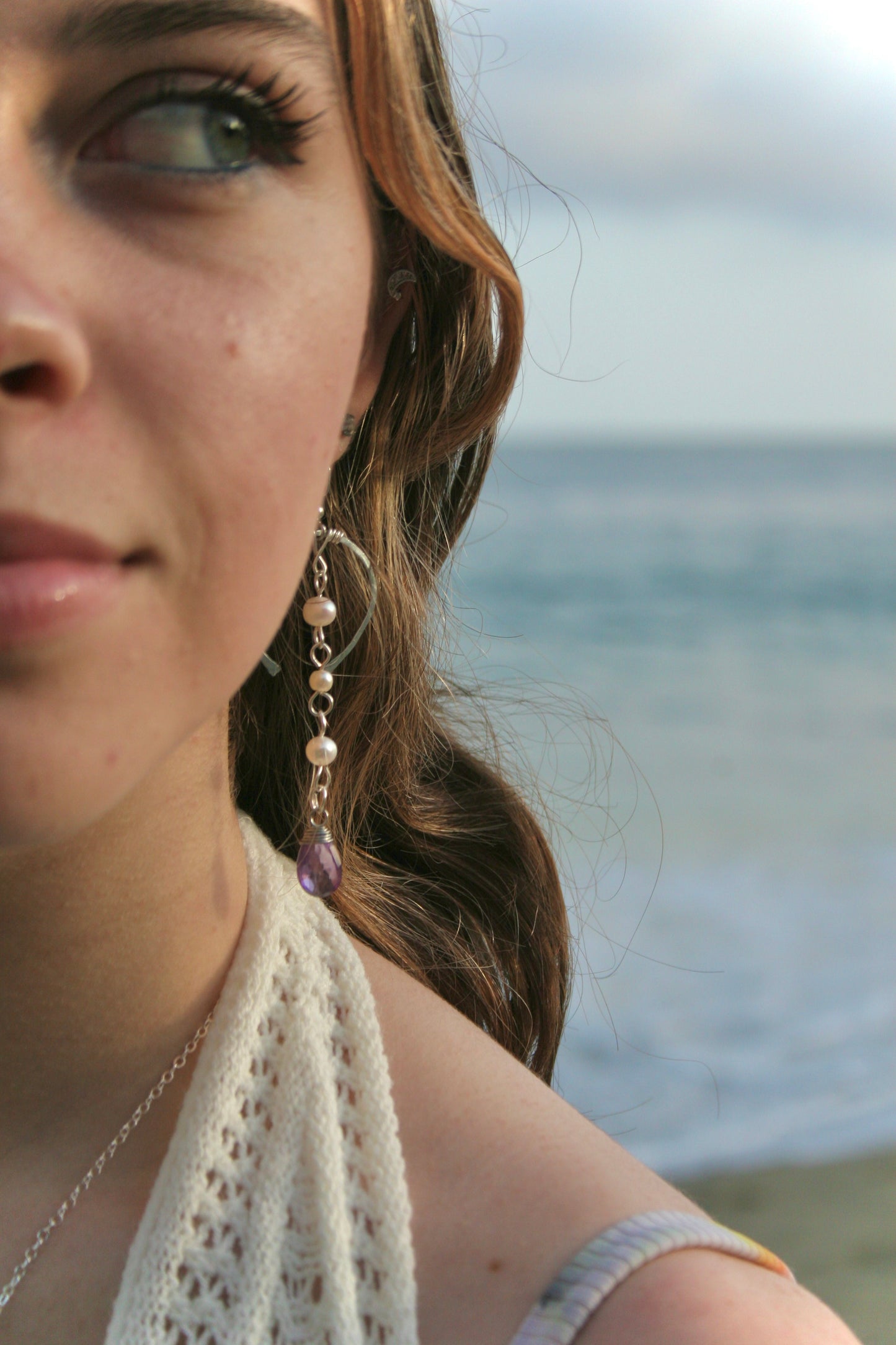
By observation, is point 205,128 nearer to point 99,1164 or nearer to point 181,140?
point 181,140

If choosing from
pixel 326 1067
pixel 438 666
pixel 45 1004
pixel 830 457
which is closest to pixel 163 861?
pixel 45 1004

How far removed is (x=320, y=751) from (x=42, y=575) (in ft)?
2.60

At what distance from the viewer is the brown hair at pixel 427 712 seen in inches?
76.8

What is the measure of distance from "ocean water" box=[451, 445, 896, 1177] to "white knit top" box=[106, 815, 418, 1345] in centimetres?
87

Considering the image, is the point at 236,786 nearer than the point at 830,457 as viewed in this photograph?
Yes

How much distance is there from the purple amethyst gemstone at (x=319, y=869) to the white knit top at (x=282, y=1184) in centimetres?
9

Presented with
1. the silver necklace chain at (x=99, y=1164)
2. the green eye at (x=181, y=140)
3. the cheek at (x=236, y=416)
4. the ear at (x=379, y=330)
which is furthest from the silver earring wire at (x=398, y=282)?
the silver necklace chain at (x=99, y=1164)

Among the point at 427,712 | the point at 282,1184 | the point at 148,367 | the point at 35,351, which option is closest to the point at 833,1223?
the point at 427,712

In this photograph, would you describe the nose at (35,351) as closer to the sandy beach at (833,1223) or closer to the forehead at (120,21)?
the forehead at (120,21)

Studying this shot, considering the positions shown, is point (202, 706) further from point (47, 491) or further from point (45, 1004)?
point (45, 1004)

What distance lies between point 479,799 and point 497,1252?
3.84 feet

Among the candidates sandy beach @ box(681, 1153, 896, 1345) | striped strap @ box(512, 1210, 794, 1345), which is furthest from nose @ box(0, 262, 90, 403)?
sandy beach @ box(681, 1153, 896, 1345)

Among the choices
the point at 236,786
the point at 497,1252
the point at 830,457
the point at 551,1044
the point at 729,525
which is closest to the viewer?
the point at 497,1252

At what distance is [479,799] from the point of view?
2.47m
